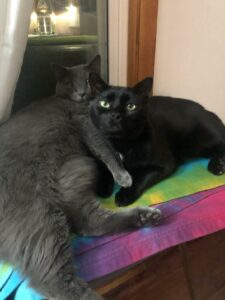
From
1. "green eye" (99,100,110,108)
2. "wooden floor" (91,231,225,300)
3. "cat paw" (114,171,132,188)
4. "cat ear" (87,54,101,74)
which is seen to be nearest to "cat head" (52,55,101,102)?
"cat ear" (87,54,101,74)

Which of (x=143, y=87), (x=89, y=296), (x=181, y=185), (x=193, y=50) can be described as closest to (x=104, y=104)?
(x=143, y=87)

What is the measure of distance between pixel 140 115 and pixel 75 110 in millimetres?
262

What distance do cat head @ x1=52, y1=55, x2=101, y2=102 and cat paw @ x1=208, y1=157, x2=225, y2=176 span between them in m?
0.50

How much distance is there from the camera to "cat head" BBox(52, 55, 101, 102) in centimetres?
116

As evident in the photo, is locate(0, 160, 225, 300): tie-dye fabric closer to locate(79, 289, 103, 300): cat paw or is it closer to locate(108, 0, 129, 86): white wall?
locate(79, 289, 103, 300): cat paw

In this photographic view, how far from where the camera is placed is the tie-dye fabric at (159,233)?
2.42 ft

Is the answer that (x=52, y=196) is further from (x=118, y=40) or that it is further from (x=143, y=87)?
(x=118, y=40)

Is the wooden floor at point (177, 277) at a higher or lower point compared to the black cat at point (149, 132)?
lower

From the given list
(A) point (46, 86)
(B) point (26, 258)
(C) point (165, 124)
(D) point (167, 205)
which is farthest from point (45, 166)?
(A) point (46, 86)

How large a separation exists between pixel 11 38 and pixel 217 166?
2.41 ft

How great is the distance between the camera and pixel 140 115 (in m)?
0.92

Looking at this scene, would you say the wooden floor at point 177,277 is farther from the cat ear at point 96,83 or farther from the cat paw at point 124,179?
the cat ear at point 96,83

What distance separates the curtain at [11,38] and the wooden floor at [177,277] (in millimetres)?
587

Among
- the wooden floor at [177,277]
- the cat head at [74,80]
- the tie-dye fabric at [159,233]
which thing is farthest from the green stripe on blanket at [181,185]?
the cat head at [74,80]
